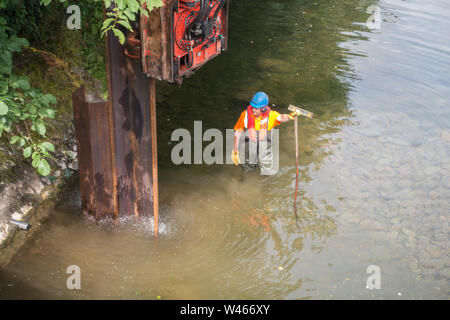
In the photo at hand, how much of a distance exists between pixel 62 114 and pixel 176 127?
7.62 feet

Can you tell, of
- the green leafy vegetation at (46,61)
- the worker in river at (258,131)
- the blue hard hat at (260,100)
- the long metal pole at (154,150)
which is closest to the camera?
the green leafy vegetation at (46,61)

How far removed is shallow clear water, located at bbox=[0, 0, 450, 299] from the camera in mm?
5742

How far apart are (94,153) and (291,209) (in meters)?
3.24

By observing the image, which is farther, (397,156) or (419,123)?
(419,123)

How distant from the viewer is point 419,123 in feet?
32.9

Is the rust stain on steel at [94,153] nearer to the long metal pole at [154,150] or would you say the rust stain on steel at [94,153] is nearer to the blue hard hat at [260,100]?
the long metal pole at [154,150]

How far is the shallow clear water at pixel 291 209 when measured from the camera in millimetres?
5742

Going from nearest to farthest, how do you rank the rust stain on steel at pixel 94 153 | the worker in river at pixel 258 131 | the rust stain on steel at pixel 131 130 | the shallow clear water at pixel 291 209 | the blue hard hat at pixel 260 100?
the rust stain on steel at pixel 131 130
the rust stain on steel at pixel 94 153
the shallow clear water at pixel 291 209
the blue hard hat at pixel 260 100
the worker in river at pixel 258 131

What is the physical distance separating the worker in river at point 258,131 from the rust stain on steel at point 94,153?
247cm

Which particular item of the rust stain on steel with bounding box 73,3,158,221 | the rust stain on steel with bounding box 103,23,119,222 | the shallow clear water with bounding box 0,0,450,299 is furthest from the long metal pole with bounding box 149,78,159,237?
A: the rust stain on steel with bounding box 103,23,119,222

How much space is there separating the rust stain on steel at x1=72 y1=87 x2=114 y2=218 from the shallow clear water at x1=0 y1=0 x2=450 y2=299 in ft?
1.23

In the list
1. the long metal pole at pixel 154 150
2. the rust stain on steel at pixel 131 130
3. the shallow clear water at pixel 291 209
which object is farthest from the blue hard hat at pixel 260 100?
the rust stain on steel at pixel 131 130
